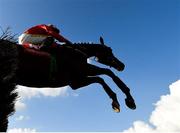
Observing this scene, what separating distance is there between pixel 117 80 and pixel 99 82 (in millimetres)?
539

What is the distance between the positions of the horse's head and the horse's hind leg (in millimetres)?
727

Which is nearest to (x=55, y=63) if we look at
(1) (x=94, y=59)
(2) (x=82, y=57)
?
(2) (x=82, y=57)

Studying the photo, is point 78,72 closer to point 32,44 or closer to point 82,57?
point 82,57

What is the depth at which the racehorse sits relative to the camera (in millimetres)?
7656

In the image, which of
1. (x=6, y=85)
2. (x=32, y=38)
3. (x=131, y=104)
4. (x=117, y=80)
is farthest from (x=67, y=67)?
(x=6, y=85)

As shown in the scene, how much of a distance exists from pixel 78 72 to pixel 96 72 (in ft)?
1.81

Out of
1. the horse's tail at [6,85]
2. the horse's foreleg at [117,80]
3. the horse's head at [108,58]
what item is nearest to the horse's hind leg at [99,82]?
the horse's foreleg at [117,80]

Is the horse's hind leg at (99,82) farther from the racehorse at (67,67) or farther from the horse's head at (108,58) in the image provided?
the horse's head at (108,58)

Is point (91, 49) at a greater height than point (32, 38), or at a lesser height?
greater

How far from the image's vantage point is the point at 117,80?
9.18 meters

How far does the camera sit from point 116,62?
9.61m

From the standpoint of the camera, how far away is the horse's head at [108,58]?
9375mm

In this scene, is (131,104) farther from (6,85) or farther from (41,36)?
(6,85)

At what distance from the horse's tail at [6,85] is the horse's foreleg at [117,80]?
9.96ft
